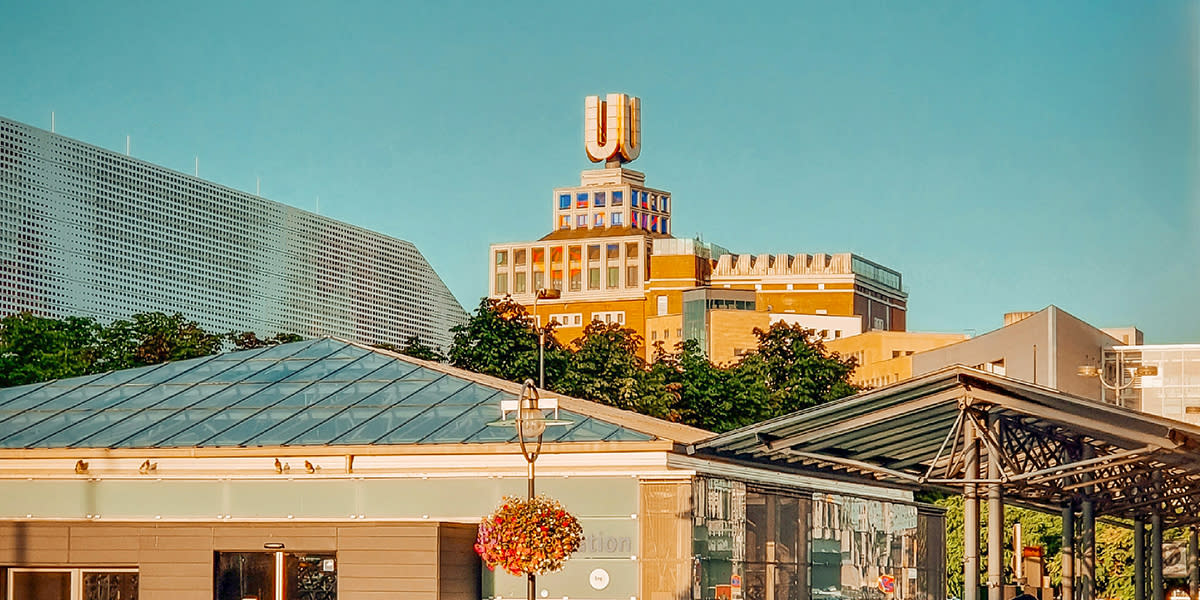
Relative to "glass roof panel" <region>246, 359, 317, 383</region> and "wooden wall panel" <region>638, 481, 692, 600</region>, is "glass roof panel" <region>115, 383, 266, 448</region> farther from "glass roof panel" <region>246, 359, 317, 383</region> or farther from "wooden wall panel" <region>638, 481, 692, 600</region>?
"wooden wall panel" <region>638, 481, 692, 600</region>

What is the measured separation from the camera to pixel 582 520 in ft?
109

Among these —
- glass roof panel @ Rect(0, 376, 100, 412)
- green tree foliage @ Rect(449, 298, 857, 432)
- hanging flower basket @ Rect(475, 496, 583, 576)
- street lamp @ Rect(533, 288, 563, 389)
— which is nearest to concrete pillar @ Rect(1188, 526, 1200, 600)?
street lamp @ Rect(533, 288, 563, 389)

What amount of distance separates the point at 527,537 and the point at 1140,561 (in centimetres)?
2332

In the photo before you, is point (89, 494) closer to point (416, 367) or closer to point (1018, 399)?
point (416, 367)

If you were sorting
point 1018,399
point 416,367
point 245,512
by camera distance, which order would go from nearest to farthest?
1. point 1018,399
2. point 245,512
3. point 416,367

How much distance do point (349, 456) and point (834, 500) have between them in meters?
11.0

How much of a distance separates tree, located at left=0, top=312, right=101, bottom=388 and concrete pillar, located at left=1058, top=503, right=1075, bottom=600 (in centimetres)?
5544

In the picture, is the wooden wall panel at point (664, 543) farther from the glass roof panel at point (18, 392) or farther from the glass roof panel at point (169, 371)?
the glass roof panel at point (18, 392)

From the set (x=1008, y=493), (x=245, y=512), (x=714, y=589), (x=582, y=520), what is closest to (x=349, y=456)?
(x=245, y=512)

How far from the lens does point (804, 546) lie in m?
37.9

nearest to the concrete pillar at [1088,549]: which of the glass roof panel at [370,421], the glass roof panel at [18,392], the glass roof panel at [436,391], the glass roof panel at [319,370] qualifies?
the glass roof panel at [436,391]

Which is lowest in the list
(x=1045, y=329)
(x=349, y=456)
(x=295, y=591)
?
(x=295, y=591)

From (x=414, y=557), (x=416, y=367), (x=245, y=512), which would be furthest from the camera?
(x=416, y=367)

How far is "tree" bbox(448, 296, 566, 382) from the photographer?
80.1 m
